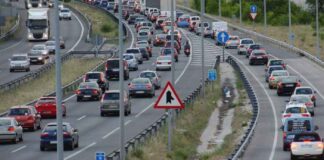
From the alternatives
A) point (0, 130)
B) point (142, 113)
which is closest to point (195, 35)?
point (142, 113)

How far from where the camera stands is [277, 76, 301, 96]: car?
71.2 m

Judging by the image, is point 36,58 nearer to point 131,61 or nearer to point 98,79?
point 131,61

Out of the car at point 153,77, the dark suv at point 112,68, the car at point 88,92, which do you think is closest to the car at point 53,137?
the car at point 88,92

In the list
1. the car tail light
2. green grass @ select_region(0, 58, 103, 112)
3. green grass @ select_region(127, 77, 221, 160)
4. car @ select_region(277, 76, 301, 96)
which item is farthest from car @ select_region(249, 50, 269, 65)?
the car tail light

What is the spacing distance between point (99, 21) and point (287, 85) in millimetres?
74642

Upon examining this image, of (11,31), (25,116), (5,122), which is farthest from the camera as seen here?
(11,31)

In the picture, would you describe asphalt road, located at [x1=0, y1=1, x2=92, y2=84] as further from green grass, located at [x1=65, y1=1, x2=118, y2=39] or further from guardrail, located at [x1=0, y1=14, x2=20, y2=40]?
green grass, located at [x1=65, y1=1, x2=118, y2=39]

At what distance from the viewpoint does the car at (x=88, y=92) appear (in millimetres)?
70188

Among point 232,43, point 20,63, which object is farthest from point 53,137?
point 232,43

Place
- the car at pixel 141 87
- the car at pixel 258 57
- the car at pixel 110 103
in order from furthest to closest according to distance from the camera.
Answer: the car at pixel 258 57
the car at pixel 141 87
the car at pixel 110 103

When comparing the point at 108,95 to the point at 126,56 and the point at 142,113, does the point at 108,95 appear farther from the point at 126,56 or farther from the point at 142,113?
the point at 126,56

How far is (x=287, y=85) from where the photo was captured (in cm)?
7150

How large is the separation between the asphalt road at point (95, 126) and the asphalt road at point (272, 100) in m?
5.03

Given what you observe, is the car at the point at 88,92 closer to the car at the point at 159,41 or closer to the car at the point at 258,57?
the car at the point at 258,57
